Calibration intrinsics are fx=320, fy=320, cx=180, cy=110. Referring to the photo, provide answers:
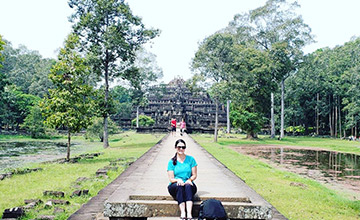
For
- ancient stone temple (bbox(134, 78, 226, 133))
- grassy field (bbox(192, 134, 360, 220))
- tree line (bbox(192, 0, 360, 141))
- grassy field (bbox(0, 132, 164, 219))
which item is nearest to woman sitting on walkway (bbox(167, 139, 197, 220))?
grassy field (bbox(0, 132, 164, 219))

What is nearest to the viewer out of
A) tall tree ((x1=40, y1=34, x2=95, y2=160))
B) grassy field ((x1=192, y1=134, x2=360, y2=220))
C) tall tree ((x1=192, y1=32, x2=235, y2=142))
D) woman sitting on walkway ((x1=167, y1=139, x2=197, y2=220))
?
woman sitting on walkway ((x1=167, y1=139, x2=197, y2=220))

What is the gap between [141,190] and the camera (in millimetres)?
5691

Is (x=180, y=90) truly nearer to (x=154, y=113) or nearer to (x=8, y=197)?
(x=154, y=113)

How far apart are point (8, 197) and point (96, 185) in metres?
2.07

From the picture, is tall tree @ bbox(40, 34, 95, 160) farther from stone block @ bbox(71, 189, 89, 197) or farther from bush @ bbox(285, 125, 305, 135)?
bush @ bbox(285, 125, 305, 135)

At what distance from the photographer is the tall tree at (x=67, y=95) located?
46.1 feet

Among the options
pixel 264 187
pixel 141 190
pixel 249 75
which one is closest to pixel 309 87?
pixel 249 75

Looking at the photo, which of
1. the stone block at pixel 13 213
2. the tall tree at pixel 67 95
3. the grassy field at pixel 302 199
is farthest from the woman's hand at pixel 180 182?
the tall tree at pixel 67 95

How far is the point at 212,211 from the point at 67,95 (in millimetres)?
11340

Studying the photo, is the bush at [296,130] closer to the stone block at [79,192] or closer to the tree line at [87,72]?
the tree line at [87,72]

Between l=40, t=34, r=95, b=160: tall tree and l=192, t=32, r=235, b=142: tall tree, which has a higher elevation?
l=192, t=32, r=235, b=142: tall tree

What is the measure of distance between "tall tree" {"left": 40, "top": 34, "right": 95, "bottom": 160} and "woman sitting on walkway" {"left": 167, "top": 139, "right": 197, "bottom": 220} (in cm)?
976

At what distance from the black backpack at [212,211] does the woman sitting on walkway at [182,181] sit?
23 cm

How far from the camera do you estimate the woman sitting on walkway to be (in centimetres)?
470
